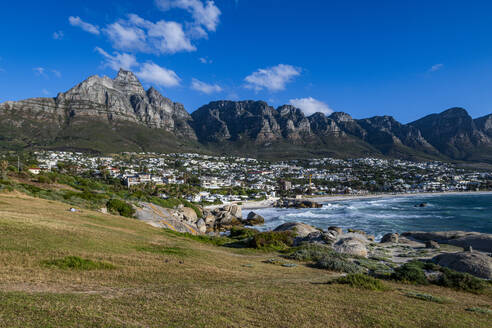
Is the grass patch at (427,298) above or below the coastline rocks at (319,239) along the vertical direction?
above

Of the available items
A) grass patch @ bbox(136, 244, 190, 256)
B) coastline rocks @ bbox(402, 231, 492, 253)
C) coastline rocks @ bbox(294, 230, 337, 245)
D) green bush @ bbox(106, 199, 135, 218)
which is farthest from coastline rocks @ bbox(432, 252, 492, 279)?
green bush @ bbox(106, 199, 135, 218)

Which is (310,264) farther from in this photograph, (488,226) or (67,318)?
→ (488,226)

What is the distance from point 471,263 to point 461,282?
22.6 feet

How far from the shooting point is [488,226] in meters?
49.8

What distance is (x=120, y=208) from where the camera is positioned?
108 feet

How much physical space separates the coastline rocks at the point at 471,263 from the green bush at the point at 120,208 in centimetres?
3148

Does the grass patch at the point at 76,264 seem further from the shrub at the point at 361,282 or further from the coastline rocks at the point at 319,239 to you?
the coastline rocks at the point at 319,239

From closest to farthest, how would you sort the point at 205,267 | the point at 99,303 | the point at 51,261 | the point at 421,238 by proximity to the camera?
the point at 99,303
the point at 51,261
the point at 205,267
the point at 421,238

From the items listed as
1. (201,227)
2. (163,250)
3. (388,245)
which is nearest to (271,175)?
(201,227)

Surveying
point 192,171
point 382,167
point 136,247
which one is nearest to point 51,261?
point 136,247

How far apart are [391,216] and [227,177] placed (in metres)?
91.2

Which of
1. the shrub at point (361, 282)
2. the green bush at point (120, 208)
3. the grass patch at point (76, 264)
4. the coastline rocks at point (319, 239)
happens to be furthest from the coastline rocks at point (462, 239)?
the green bush at point (120, 208)

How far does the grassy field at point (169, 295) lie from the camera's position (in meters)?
6.12

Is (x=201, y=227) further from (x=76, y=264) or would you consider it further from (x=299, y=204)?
(x=299, y=204)
